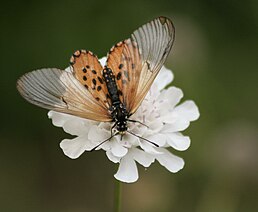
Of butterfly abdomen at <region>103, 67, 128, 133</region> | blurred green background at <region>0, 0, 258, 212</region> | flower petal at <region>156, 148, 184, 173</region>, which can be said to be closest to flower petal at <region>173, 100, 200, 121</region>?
flower petal at <region>156, 148, 184, 173</region>

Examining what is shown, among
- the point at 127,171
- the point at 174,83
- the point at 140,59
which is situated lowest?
the point at 127,171

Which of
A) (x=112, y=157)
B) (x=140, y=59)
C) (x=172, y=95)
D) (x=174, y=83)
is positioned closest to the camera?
(x=112, y=157)

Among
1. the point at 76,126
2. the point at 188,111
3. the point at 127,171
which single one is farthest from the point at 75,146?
the point at 188,111

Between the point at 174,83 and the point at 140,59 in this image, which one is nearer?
the point at 140,59

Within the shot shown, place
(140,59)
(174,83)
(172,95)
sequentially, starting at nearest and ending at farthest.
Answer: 1. (140,59)
2. (172,95)
3. (174,83)

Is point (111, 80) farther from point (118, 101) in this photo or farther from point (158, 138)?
point (158, 138)

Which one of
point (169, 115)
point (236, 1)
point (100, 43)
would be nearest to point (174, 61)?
point (100, 43)

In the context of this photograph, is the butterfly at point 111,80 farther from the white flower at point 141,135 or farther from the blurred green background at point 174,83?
the blurred green background at point 174,83

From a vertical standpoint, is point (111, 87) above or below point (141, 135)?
above
